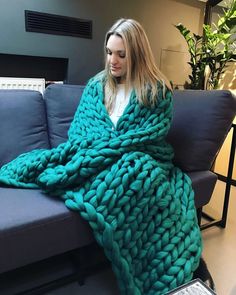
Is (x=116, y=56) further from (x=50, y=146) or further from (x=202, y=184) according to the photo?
(x=202, y=184)

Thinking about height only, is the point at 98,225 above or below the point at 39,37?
below

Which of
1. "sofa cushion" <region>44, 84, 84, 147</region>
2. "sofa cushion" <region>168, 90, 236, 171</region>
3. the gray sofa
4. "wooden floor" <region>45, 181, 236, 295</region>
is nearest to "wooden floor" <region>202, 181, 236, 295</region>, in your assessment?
"wooden floor" <region>45, 181, 236, 295</region>

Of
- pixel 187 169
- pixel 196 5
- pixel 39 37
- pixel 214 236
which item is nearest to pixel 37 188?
pixel 187 169

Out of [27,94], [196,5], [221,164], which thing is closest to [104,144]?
[27,94]

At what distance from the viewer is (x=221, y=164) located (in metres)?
2.72

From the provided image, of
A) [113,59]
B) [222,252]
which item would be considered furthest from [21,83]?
[222,252]

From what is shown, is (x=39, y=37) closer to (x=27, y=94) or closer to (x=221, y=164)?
(x=27, y=94)

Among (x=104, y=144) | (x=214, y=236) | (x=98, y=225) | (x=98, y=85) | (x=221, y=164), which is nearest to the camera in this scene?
(x=98, y=225)

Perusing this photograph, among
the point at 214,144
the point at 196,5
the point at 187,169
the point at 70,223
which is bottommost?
the point at 70,223

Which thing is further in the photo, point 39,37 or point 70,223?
point 39,37

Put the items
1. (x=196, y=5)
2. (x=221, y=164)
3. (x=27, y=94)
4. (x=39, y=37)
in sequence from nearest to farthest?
(x=27, y=94)
(x=39, y=37)
(x=221, y=164)
(x=196, y=5)

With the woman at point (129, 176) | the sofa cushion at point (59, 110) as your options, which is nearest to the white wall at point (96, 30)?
the sofa cushion at point (59, 110)

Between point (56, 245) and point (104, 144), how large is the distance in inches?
16.8

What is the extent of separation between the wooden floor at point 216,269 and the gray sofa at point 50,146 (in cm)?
5
